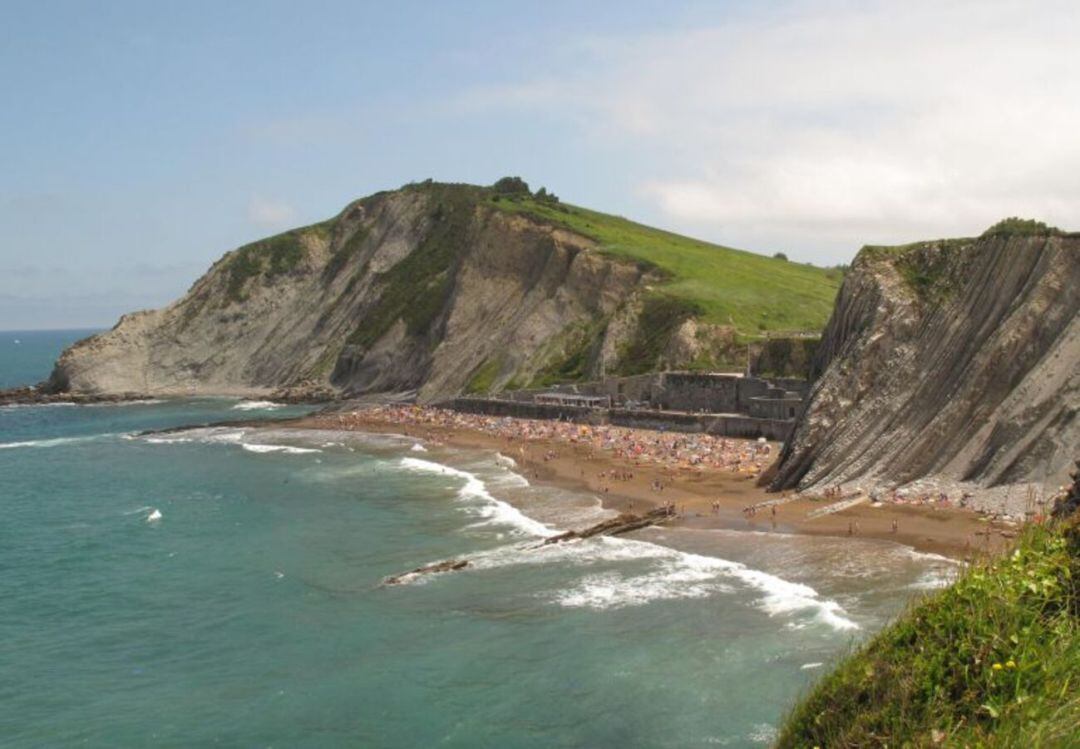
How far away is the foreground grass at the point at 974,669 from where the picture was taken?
947 cm

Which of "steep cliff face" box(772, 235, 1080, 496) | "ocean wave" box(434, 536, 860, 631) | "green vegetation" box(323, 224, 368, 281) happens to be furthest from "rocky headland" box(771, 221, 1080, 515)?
"green vegetation" box(323, 224, 368, 281)

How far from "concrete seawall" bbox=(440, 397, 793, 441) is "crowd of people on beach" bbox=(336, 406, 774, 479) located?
0.83m

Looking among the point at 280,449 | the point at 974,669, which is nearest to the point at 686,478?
the point at 280,449

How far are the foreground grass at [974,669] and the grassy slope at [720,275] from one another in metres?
70.8

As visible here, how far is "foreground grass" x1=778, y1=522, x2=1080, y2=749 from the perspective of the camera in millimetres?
9469

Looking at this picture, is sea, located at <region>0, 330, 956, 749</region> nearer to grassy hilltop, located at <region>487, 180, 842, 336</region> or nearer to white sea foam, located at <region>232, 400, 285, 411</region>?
grassy hilltop, located at <region>487, 180, 842, 336</region>

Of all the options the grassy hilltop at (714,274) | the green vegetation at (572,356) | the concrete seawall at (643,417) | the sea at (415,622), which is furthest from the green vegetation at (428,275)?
the sea at (415,622)

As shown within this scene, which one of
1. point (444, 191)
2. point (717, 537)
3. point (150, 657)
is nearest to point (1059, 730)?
point (150, 657)

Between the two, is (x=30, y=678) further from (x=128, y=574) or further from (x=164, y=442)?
(x=164, y=442)

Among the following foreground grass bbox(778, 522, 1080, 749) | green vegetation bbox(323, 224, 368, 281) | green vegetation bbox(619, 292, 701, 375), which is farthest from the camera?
green vegetation bbox(323, 224, 368, 281)


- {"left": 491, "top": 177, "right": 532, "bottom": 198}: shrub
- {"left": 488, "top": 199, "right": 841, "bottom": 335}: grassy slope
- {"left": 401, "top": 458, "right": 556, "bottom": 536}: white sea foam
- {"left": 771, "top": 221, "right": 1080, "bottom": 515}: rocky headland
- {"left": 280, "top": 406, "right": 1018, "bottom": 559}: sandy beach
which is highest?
{"left": 491, "top": 177, "right": 532, "bottom": 198}: shrub

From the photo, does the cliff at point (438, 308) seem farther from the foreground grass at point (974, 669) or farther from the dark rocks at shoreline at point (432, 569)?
the foreground grass at point (974, 669)

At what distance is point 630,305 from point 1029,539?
251ft

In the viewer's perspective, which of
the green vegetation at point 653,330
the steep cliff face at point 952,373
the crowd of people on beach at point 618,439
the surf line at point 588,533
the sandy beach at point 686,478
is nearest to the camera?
the surf line at point 588,533
